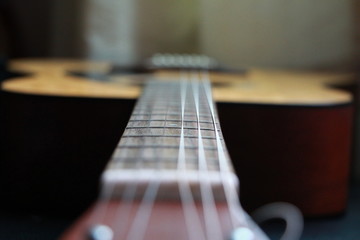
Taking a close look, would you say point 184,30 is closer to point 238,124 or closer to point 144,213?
point 238,124

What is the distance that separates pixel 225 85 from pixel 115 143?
32 centimetres

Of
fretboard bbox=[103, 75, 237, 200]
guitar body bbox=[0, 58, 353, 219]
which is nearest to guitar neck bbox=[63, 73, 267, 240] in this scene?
fretboard bbox=[103, 75, 237, 200]

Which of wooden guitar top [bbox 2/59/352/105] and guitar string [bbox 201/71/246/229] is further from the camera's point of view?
wooden guitar top [bbox 2/59/352/105]

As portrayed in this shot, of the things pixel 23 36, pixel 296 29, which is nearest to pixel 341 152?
pixel 296 29

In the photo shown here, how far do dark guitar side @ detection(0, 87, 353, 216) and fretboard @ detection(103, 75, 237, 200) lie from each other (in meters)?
0.18

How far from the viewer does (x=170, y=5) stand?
160cm

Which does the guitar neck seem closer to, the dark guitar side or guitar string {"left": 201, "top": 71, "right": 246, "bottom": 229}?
guitar string {"left": 201, "top": 71, "right": 246, "bottom": 229}

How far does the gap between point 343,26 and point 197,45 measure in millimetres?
521

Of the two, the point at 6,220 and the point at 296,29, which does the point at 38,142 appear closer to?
the point at 6,220

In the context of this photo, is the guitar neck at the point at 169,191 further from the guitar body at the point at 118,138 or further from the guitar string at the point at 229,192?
the guitar body at the point at 118,138

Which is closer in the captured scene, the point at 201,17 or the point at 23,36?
the point at 201,17

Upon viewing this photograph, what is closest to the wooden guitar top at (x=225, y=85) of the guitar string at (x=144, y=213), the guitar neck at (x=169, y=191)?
the guitar neck at (x=169, y=191)

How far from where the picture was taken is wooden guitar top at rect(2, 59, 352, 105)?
82cm

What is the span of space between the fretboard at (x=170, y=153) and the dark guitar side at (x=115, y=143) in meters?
0.18
